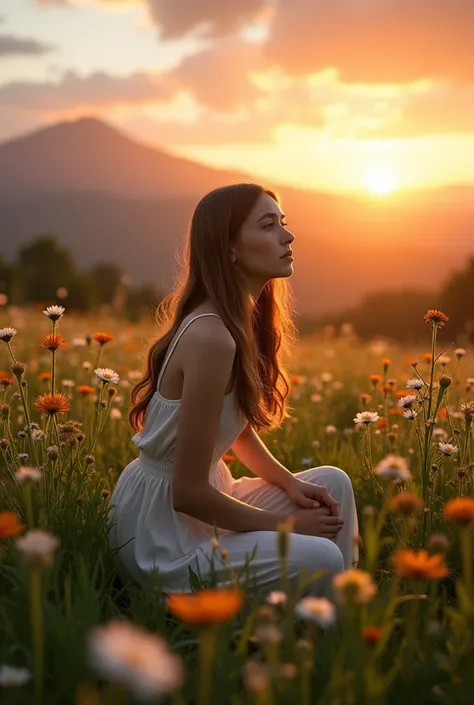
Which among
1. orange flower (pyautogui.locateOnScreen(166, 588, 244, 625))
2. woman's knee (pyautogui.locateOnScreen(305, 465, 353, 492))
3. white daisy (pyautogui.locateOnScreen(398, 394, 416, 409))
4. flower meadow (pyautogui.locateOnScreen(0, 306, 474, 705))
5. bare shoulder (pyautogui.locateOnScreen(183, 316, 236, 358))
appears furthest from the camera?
woman's knee (pyautogui.locateOnScreen(305, 465, 353, 492))

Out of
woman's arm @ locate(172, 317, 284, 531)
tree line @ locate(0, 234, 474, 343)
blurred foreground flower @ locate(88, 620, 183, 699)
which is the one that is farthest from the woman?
tree line @ locate(0, 234, 474, 343)

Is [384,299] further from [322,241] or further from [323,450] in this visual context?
[322,241]

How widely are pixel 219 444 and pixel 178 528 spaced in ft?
1.04

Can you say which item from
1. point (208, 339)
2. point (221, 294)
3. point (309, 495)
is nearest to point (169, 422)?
point (208, 339)

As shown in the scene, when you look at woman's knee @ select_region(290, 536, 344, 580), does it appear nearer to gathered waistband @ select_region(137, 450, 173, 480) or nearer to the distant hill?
gathered waistband @ select_region(137, 450, 173, 480)

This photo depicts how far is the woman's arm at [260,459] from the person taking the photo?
10.1 feet

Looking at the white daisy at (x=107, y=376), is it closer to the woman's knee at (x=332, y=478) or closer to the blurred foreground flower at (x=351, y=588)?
the woman's knee at (x=332, y=478)

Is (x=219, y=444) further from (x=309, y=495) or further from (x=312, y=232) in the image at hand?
(x=312, y=232)

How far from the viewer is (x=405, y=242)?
3912 inches

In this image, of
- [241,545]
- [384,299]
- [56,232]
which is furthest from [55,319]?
[56,232]

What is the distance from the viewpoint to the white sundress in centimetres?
250

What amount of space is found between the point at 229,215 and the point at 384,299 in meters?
39.7

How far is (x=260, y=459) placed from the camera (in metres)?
3.13

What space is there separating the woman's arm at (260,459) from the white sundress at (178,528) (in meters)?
0.07
